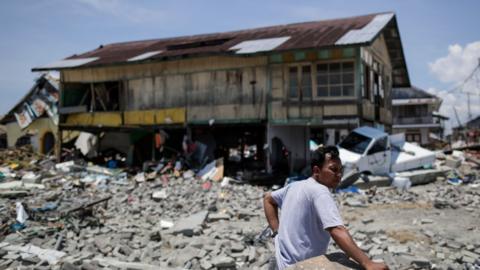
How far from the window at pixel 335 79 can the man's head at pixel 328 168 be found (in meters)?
13.5

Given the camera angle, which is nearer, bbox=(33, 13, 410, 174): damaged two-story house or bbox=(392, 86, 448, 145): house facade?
bbox=(33, 13, 410, 174): damaged two-story house

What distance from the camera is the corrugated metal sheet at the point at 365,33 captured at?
14651 mm

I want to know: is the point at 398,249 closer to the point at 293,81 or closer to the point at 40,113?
the point at 293,81

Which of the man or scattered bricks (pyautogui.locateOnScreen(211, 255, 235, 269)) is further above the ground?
the man

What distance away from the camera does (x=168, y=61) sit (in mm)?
19062

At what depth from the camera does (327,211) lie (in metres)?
2.61

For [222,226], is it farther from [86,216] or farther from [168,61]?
[168,61]

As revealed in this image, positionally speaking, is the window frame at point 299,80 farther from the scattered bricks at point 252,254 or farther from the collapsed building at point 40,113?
the collapsed building at point 40,113

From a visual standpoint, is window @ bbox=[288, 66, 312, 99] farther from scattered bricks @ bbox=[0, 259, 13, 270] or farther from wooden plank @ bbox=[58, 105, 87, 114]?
scattered bricks @ bbox=[0, 259, 13, 270]

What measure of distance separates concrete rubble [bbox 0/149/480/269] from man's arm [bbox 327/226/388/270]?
0.27m

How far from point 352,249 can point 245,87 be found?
A: 15.3 metres

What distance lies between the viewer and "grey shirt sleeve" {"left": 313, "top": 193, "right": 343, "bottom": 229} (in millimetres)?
2559

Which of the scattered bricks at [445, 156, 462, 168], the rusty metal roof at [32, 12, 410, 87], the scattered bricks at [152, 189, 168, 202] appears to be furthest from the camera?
the scattered bricks at [445, 156, 462, 168]

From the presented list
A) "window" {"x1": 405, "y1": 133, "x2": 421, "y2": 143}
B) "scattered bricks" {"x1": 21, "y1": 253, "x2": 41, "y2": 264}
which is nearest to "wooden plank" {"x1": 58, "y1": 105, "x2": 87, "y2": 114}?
"scattered bricks" {"x1": 21, "y1": 253, "x2": 41, "y2": 264}
